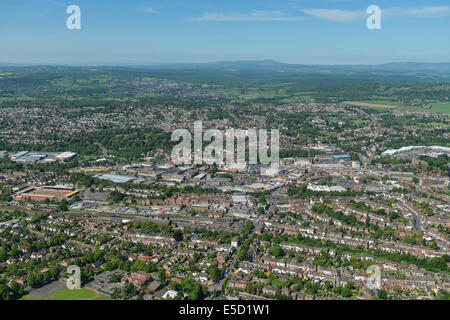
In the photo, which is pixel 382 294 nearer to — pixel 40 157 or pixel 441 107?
pixel 40 157

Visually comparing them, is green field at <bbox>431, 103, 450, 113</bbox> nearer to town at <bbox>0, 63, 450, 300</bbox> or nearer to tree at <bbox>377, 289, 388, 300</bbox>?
town at <bbox>0, 63, 450, 300</bbox>

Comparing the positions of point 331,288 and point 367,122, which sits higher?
point 367,122

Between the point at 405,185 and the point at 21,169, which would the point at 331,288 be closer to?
the point at 405,185

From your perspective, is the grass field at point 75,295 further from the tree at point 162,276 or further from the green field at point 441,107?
the green field at point 441,107

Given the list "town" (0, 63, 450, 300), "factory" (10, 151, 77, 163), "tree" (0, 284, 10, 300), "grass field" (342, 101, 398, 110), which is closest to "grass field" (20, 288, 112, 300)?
"town" (0, 63, 450, 300)

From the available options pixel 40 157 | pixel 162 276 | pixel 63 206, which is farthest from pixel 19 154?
pixel 162 276

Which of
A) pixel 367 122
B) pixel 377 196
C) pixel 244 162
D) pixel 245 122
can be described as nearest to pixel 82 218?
pixel 244 162
